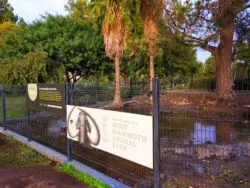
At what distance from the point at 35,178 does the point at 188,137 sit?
2.70 metres

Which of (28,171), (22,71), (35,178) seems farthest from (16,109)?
(22,71)

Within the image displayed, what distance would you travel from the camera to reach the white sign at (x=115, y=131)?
12.4 ft

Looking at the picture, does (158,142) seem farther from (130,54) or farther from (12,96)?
(130,54)

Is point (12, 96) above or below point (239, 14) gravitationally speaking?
below

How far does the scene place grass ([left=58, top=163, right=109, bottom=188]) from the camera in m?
4.66

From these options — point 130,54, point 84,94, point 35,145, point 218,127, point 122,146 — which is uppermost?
point 130,54

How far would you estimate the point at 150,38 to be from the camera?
53.8ft

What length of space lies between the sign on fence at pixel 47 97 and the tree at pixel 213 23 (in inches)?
336

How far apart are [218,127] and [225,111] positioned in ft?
0.65

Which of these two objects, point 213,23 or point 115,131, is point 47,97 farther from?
point 213,23

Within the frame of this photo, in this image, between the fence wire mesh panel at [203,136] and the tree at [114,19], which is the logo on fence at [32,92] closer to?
the fence wire mesh panel at [203,136]

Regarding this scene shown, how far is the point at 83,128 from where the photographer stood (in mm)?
5211

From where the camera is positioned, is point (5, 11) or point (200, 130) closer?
point (200, 130)

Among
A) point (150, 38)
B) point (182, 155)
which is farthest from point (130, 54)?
point (182, 155)
